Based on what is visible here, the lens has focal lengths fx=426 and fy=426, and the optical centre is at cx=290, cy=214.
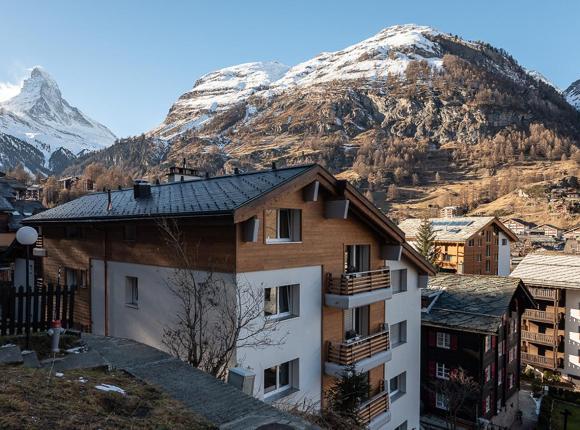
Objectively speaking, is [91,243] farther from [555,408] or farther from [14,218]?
[555,408]

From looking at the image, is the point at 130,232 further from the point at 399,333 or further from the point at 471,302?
the point at 471,302

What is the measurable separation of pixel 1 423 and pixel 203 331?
782 cm

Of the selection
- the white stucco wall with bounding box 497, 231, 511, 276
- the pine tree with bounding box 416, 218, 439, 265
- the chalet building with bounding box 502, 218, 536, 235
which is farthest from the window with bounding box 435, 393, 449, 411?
the chalet building with bounding box 502, 218, 536, 235

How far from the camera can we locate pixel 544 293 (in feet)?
127

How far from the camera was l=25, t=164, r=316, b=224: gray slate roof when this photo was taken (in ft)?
40.1

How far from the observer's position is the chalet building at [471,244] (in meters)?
52.3

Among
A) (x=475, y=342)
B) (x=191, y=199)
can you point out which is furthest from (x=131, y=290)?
(x=475, y=342)

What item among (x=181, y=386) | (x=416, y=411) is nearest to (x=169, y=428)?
(x=181, y=386)

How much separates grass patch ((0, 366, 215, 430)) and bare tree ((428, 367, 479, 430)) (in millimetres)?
21161

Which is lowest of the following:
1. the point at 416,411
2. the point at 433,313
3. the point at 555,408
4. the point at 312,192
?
the point at 555,408

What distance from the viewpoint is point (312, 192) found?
45.4ft

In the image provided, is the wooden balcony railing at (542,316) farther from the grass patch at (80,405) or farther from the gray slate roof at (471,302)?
the grass patch at (80,405)

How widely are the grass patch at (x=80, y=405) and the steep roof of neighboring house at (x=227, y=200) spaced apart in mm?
5256

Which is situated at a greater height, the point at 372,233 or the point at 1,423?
the point at 372,233
